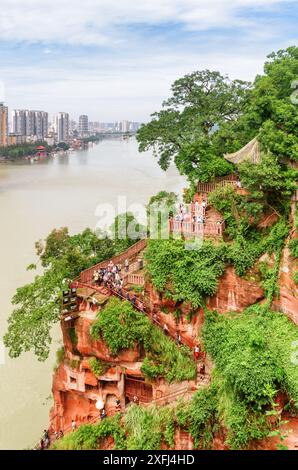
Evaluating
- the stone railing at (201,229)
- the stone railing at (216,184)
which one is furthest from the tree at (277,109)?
the stone railing at (201,229)

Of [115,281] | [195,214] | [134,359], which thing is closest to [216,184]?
[195,214]

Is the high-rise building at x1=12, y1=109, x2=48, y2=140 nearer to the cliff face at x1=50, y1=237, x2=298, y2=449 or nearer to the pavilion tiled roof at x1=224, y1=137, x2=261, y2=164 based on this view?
the pavilion tiled roof at x1=224, y1=137, x2=261, y2=164

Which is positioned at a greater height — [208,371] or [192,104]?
[192,104]

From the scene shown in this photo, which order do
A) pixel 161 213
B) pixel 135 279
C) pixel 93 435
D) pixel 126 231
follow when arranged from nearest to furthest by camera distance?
pixel 93 435 → pixel 135 279 → pixel 161 213 → pixel 126 231

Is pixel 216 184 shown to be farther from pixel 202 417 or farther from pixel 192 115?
pixel 202 417

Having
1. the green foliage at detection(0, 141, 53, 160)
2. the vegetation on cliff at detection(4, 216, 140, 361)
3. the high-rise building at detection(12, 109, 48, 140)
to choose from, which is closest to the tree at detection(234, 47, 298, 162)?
the vegetation on cliff at detection(4, 216, 140, 361)

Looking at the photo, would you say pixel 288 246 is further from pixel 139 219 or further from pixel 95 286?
pixel 139 219
